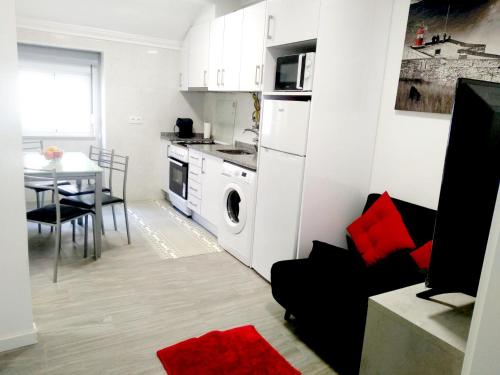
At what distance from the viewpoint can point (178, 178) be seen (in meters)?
4.69

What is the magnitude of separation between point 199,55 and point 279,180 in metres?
2.50

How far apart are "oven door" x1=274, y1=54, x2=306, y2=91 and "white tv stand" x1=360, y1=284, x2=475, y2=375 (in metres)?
1.66

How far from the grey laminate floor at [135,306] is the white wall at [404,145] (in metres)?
1.25

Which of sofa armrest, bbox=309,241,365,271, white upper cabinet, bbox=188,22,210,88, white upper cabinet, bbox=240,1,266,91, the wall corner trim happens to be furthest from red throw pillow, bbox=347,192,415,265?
the wall corner trim

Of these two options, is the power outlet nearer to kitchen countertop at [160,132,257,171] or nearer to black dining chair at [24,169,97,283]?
kitchen countertop at [160,132,257,171]

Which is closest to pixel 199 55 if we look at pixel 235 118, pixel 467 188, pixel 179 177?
pixel 235 118

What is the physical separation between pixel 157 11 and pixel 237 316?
3763 mm

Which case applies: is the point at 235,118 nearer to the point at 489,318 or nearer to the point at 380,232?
the point at 380,232

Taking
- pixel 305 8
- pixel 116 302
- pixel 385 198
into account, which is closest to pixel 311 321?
pixel 385 198

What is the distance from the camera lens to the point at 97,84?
16.4ft

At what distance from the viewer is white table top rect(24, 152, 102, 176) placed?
3.07 metres

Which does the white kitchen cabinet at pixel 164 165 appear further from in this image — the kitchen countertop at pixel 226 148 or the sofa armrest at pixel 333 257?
the sofa armrest at pixel 333 257

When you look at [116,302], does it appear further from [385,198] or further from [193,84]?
[193,84]

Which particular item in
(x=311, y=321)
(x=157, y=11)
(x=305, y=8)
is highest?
(x=157, y=11)
